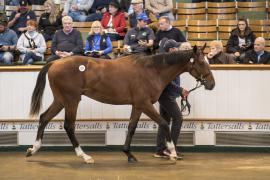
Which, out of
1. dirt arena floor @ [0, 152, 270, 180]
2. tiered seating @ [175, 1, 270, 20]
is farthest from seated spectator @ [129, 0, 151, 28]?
dirt arena floor @ [0, 152, 270, 180]

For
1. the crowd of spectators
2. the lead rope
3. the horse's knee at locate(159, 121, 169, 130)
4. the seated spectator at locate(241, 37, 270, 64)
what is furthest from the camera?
the crowd of spectators

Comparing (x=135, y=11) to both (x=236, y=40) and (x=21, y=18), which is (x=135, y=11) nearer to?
(x=236, y=40)

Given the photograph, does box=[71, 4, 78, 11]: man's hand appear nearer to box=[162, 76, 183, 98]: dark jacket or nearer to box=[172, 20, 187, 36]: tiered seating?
box=[172, 20, 187, 36]: tiered seating

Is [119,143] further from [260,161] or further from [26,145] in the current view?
[260,161]

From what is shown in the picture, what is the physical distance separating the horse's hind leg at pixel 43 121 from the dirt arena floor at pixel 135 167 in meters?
0.18

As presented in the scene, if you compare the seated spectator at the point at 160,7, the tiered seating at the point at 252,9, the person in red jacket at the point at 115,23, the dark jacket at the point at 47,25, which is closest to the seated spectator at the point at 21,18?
the dark jacket at the point at 47,25

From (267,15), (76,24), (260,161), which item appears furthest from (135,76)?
(267,15)

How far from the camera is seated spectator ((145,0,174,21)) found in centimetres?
1566

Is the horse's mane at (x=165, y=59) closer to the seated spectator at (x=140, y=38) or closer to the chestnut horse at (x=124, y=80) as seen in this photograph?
the chestnut horse at (x=124, y=80)

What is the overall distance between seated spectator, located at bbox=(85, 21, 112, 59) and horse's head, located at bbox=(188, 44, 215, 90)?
8.46ft

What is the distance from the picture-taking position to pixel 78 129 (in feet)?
40.3

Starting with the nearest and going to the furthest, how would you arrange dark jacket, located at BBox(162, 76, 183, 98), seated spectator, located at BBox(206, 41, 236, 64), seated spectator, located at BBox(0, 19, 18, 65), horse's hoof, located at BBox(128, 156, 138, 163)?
horse's hoof, located at BBox(128, 156, 138, 163)
dark jacket, located at BBox(162, 76, 183, 98)
seated spectator, located at BBox(206, 41, 236, 64)
seated spectator, located at BBox(0, 19, 18, 65)

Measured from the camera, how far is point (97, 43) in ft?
43.7

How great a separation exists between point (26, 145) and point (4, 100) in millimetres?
901
